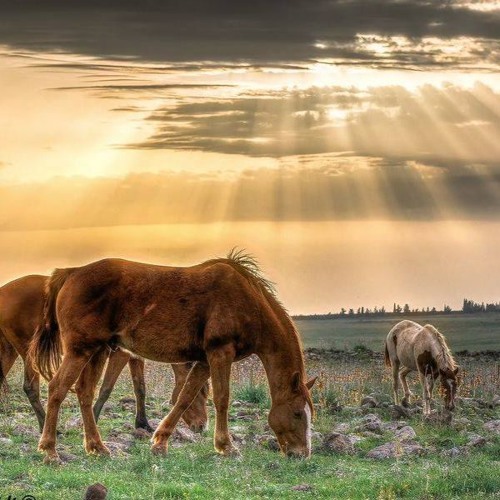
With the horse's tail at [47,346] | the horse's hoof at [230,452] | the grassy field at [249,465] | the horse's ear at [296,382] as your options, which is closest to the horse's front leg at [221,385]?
the horse's hoof at [230,452]

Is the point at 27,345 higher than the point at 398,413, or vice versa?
the point at 27,345

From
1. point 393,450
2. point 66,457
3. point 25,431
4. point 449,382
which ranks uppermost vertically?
point 66,457

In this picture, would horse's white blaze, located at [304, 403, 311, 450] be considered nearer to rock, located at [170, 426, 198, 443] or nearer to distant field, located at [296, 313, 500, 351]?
rock, located at [170, 426, 198, 443]

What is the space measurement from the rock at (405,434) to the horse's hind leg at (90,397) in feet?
16.4

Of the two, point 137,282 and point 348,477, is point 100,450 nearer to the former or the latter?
point 137,282

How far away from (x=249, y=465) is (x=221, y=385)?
1.42 meters

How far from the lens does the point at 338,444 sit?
52.7 feet

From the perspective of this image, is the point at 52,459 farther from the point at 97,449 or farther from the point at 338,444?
the point at 338,444

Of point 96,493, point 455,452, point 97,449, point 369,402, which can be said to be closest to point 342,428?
point 455,452

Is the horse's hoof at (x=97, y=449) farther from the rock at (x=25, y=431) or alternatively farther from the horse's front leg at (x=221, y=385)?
the rock at (x=25, y=431)

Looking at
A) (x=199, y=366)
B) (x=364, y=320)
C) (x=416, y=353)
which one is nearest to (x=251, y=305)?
(x=199, y=366)

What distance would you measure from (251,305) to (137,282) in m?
1.64

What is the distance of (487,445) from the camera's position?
1694 cm

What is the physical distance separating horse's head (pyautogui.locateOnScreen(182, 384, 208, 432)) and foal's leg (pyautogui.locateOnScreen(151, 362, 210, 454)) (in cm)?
190
